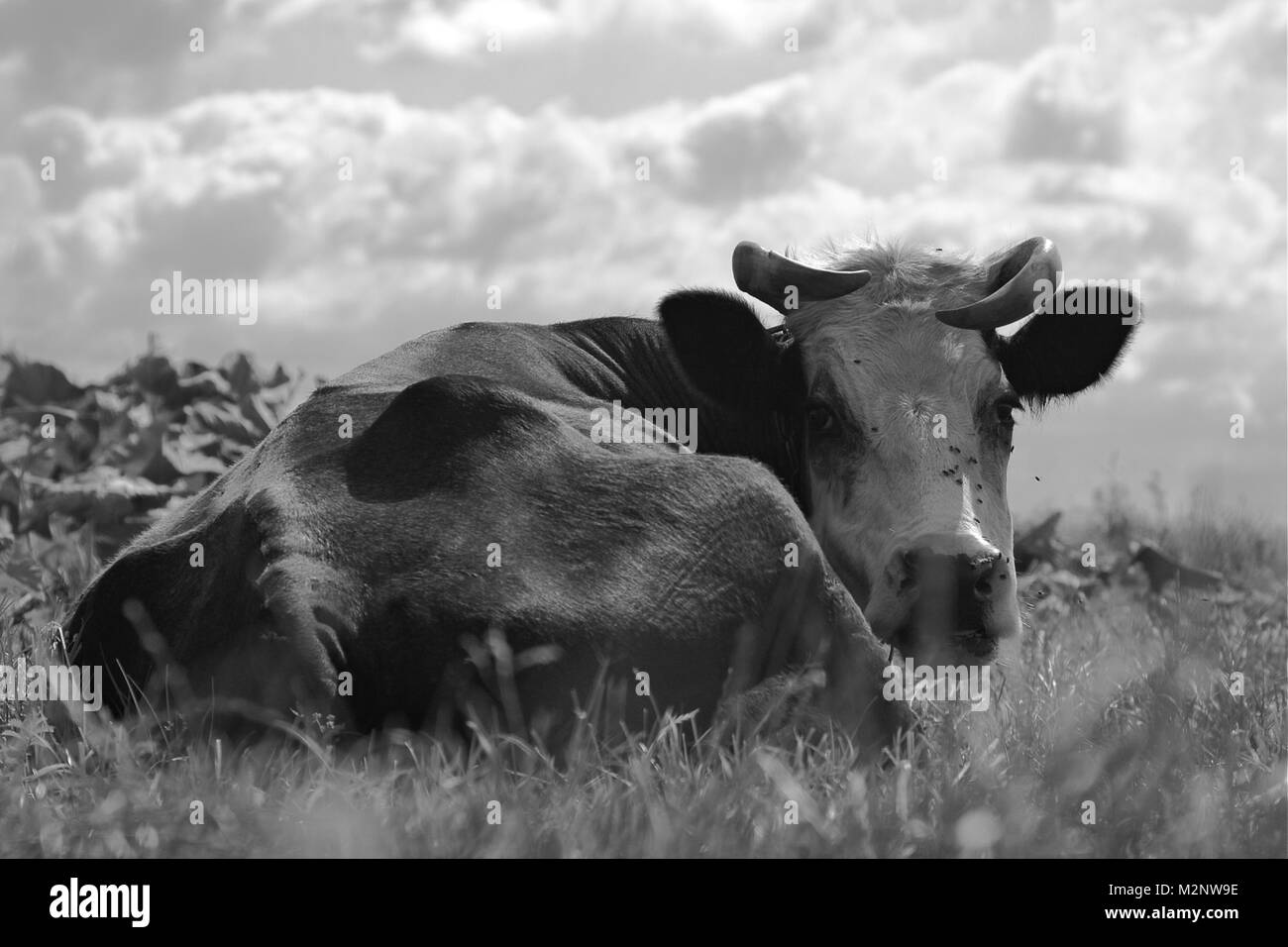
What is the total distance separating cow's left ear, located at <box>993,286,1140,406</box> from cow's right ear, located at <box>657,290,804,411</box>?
0.91 metres

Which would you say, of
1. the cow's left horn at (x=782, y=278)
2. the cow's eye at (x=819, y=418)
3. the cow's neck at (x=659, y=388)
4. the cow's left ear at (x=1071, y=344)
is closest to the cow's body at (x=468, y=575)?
the cow's eye at (x=819, y=418)

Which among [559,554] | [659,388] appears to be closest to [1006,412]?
[659,388]

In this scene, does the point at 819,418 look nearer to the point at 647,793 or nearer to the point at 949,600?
the point at 949,600

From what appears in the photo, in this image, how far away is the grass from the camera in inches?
129

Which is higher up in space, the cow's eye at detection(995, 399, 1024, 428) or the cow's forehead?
the cow's forehead

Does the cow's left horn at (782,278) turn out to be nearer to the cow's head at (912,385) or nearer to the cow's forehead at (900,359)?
the cow's head at (912,385)

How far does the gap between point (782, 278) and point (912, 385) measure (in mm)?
781

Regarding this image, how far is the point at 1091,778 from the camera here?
385 centimetres

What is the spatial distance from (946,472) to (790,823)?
2.25 m

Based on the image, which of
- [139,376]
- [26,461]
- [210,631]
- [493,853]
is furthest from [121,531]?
[493,853]

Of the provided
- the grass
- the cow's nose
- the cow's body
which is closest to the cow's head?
the cow's nose

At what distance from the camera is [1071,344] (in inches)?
254

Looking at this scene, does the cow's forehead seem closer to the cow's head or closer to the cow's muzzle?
the cow's head
